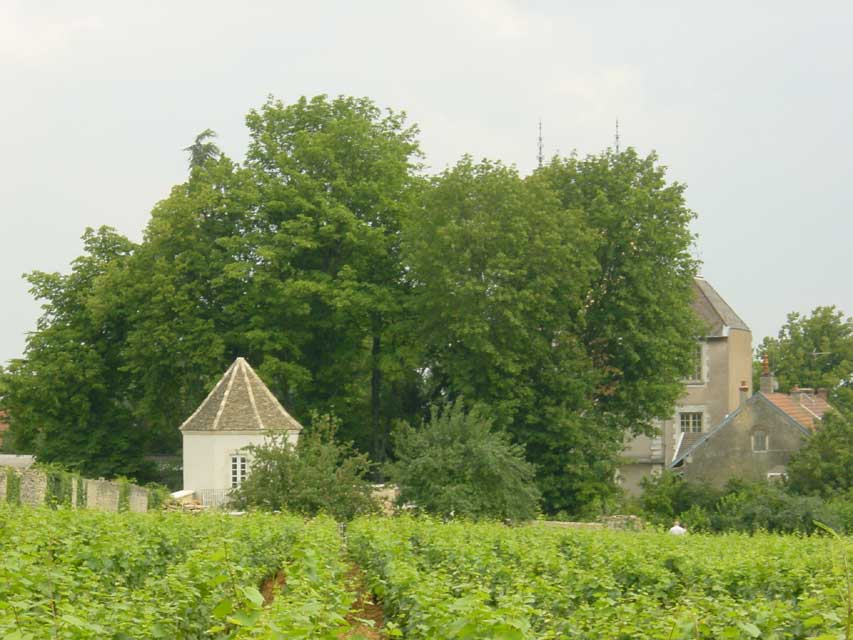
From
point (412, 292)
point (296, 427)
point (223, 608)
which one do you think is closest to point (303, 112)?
point (412, 292)

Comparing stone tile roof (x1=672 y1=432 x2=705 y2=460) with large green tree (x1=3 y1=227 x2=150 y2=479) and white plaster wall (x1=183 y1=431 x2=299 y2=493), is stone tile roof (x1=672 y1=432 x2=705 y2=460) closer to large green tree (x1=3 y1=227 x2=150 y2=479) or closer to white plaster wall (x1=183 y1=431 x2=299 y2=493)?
white plaster wall (x1=183 y1=431 x2=299 y2=493)

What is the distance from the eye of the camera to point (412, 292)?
4197 cm

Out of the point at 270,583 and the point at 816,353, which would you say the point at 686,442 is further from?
the point at 270,583

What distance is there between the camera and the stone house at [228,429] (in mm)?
39062

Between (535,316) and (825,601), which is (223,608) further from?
(535,316)

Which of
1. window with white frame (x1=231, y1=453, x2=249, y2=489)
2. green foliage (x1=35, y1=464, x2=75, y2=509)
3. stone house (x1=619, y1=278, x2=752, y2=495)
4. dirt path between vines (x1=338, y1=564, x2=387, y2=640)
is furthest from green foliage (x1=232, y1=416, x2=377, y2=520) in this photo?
stone house (x1=619, y1=278, x2=752, y2=495)

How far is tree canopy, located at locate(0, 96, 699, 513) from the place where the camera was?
39.2 m

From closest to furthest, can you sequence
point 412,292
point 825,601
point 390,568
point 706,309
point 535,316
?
point 825,601 → point 390,568 → point 535,316 → point 412,292 → point 706,309

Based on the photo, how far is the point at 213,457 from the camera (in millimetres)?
39250

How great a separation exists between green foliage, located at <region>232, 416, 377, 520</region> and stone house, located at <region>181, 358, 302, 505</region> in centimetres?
530

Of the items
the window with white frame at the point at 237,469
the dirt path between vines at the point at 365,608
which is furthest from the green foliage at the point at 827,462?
the dirt path between vines at the point at 365,608

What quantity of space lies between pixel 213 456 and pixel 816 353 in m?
36.5

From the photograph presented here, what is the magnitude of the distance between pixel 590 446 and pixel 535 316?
4.12m

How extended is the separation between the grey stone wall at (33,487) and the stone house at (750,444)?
2209 centimetres
